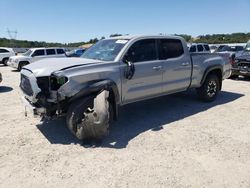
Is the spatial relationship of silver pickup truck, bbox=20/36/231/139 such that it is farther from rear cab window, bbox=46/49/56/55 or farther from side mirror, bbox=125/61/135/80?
rear cab window, bbox=46/49/56/55

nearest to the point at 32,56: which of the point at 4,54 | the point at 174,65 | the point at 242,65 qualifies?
the point at 4,54

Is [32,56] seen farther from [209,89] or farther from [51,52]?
[209,89]

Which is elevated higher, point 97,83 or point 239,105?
point 97,83

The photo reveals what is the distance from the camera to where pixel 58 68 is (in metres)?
4.54

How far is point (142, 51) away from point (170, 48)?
3.22 ft

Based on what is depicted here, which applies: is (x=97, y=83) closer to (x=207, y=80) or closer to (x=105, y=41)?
(x=105, y=41)

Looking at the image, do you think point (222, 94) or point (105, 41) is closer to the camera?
point (105, 41)

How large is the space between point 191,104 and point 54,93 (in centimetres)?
426

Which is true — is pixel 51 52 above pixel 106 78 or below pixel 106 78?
above

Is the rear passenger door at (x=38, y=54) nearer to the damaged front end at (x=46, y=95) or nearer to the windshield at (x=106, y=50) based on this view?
the windshield at (x=106, y=50)

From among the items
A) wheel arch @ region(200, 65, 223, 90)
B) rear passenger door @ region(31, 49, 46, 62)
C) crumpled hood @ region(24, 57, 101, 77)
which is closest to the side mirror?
crumpled hood @ region(24, 57, 101, 77)

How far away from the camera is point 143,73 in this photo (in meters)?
5.51

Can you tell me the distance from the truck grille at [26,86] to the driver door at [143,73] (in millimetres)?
1789

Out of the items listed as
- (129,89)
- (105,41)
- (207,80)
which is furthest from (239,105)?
(105,41)
